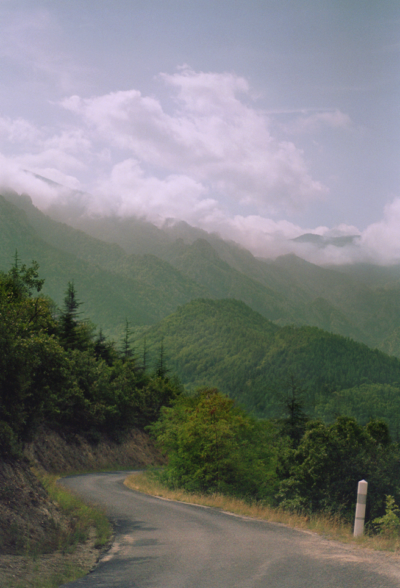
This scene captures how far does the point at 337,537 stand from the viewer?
1027cm

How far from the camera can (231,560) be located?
7938mm

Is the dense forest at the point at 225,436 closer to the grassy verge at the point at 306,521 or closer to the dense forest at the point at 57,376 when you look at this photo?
the dense forest at the point at 57,376

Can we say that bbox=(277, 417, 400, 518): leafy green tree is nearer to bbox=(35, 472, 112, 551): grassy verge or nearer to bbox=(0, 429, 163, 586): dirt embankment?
bbox=(35, 472, 112, 551): grassy verge

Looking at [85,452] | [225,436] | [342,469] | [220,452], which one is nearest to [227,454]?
[220,452]

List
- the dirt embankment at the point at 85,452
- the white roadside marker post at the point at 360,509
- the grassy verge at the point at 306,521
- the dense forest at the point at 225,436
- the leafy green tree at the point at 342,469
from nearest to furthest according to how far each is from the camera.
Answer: the grassy verge at the point at 306,521 < the white roadside marker post at the point at 360,509 < the dense forest at the point at 225,436 < the leafy green tree at the point at 342,469 < the dirt embankment at the point at 85,452

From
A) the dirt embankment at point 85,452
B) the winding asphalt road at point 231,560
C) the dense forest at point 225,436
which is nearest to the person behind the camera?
the winding asphalt road at point 231,560

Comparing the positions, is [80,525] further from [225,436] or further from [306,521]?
[225,436]

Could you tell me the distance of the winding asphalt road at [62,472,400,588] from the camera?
658cm

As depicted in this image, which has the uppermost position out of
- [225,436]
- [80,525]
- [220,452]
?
[80,525]

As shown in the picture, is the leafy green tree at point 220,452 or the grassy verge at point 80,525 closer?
the grassy verge at point 80,525

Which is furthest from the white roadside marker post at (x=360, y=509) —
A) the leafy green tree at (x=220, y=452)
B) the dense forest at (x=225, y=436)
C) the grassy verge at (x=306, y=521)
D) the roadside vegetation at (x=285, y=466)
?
the leafy green tree at (x=220, y=452)

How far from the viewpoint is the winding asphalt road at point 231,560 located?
21.6 ft

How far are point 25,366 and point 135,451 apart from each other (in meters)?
50.4

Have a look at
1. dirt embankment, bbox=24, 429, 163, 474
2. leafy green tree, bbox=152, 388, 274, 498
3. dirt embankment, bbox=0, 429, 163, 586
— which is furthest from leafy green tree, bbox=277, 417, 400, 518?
dirt embankment, bbox=24, 429, 163, 474
